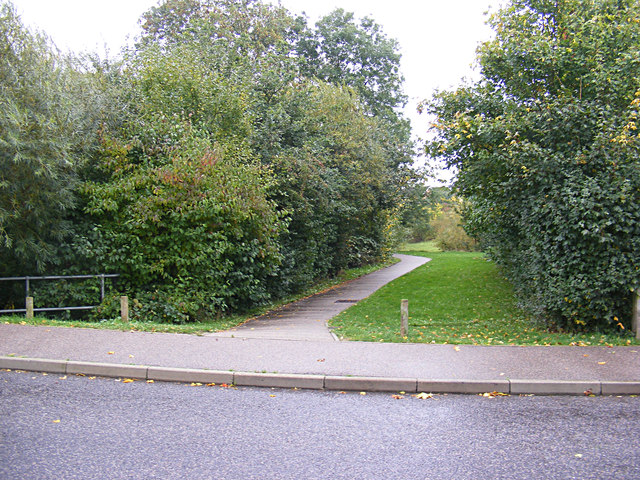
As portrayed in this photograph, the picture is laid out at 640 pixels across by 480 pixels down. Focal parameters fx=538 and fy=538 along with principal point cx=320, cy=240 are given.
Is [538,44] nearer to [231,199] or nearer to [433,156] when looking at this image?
[433,156]

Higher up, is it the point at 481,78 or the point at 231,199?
the point at 481,78

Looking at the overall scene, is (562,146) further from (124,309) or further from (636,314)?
(124,309)

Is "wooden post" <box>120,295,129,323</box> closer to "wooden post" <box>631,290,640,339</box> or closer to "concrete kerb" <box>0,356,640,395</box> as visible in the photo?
"concrete kerb" <box>0,356,640,395</box>

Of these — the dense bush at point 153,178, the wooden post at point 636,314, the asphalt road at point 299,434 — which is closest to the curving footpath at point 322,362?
the asphalt road at point 299,434

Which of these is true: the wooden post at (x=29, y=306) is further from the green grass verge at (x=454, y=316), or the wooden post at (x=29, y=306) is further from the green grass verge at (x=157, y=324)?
the green grass verge at (x=454, y=316)

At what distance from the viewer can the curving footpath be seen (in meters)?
6.55

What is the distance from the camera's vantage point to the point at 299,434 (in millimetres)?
5027

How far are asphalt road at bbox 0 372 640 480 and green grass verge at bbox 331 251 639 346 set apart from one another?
3.16m

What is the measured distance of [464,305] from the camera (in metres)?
15.1

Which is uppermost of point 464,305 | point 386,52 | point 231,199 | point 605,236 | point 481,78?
point 386,52

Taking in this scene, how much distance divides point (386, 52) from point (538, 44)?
30.1 metres

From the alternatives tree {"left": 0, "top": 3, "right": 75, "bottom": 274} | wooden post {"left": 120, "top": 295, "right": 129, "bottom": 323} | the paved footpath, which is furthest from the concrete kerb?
tree {"left": 0, "top": 3, "right": 75, "bottom": 274}

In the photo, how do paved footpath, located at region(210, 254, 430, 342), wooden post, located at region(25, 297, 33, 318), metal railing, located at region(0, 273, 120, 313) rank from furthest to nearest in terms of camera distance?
metal railing, located at region(0, 273, 120, 313) < wooden post, located at region(25, 297, 33, 318) < paved footpath, located at region(210, 254, 430, 342)

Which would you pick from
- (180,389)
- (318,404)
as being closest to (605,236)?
(318,404)
